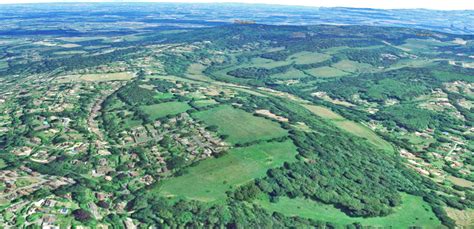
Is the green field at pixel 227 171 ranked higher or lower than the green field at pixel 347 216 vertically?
higher

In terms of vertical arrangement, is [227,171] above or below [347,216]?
above

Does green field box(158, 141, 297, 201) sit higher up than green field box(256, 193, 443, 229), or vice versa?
green field box(158, 141, 297, 201)

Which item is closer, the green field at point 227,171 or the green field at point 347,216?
the green field at point 347,216

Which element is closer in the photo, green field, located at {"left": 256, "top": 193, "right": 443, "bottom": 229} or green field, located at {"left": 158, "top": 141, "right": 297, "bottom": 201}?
green field, located at {"left": 256, "top": 193, "right": 443, "bottom": 229}

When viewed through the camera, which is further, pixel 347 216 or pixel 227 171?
pixel 227 171
